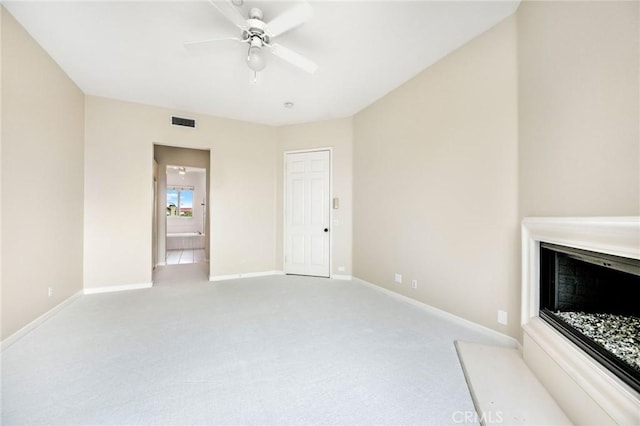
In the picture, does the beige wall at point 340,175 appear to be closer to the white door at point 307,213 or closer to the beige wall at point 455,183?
the white door at point 307,213

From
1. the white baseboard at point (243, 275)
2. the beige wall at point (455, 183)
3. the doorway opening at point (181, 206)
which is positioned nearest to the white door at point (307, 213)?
the white baseboard at point (243, 275)

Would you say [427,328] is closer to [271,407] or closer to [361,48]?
[271,407]

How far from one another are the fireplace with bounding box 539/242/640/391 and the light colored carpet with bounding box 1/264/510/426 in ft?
2.47

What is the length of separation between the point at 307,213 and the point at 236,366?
313 cm

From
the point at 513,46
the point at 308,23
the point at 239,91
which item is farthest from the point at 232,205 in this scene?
the point at 513,46

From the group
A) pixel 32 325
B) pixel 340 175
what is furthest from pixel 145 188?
pixel 340 175

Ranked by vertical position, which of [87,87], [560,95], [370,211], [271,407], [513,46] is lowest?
[271,407]

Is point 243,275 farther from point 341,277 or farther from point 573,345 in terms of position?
point 573,345

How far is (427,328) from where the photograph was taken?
264 cm

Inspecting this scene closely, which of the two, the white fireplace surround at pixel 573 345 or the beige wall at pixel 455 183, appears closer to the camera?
the white fireplace surround at pixel 573 345

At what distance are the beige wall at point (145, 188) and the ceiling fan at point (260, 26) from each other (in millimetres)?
2530

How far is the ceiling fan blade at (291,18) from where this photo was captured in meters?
1.76

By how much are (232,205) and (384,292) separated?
9.90ft

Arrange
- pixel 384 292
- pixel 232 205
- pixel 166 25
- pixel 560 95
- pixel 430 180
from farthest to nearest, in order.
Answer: pixel 232 205
pixel 384 292
pixel 430 180
pixel 166 25
pixel 560 95
